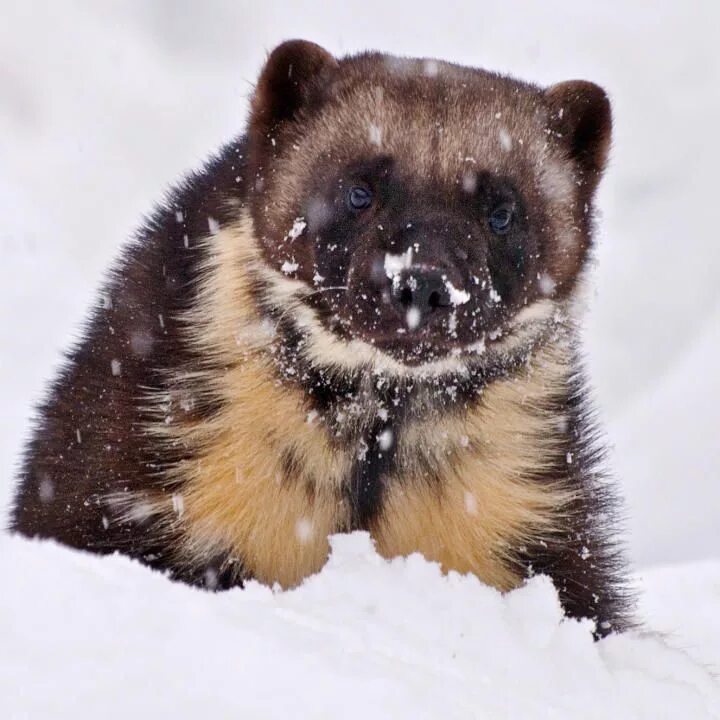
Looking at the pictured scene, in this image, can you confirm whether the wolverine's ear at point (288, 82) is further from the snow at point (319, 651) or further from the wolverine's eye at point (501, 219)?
the snow at point (319, 651)

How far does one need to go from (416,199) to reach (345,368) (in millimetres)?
400

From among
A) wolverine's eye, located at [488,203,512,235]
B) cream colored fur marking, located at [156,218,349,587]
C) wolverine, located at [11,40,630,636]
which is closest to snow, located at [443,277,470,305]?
wolverine, located at [11,40,630,636]

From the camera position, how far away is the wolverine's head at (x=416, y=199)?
2545mm

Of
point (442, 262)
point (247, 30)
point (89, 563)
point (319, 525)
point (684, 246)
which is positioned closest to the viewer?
point (89, 563)

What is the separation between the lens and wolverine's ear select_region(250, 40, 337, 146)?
2.96 metres

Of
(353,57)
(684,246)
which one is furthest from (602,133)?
(684,246)

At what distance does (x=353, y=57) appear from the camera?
10.3 feet

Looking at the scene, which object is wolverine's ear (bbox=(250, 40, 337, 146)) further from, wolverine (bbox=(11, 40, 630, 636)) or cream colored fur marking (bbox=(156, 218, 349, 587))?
cream colored fur marking (bbox=(156, 218, 349, 587))

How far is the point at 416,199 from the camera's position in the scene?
268 cm

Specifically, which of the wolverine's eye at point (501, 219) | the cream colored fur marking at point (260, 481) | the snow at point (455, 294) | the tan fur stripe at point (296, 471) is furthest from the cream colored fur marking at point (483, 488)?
the snow at point (455, 294)

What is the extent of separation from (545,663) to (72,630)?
28.9 inches

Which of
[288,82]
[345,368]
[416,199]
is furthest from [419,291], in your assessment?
[288,82]

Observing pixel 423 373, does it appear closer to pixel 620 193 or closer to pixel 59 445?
pixel 59 445

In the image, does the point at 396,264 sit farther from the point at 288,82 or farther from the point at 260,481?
the point at 288,82
